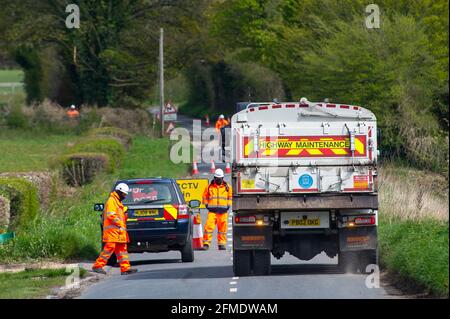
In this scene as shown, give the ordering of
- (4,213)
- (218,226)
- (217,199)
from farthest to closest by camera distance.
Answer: (218,226) < (217,199) < (4,213)

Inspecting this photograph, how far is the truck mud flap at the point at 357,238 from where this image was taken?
20.0m

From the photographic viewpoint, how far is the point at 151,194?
931 inches

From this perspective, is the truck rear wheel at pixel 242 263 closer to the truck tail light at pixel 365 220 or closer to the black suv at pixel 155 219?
the truck tail light at pixel 365 220

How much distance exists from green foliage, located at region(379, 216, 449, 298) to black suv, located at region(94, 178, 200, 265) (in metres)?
3.91

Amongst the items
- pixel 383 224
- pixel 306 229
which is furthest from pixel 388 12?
pixel 306 229

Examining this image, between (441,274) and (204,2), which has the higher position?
(204,2)

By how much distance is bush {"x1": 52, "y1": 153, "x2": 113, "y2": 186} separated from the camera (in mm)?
39719

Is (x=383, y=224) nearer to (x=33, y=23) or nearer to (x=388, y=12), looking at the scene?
(x=388, y=12)

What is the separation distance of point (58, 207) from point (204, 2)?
39.8 meters

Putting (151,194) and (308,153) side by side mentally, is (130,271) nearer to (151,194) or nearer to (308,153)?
(151,194)

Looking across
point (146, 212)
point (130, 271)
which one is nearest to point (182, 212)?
point (146, 212)

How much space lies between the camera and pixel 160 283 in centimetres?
1936

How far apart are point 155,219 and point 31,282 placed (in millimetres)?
4033

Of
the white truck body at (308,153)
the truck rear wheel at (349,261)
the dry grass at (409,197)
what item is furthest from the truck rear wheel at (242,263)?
the dry grass at (409,197)
